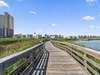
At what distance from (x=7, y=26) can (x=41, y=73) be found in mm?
→ 150582

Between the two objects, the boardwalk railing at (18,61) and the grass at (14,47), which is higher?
the boardwalk railing at (18,61)

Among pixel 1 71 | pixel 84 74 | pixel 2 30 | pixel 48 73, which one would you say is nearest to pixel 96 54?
pixel 84 74

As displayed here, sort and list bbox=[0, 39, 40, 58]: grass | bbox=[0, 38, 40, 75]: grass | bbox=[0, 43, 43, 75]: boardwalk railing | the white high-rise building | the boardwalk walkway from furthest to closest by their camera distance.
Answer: the white high-rise building → bbox=[0, 39, 40, 58]: grass → bbox=[0, 38, 40, 75]: grass → the boardwalk walkway → bbox=[0, 43, 43, 75]: boardwalk railing

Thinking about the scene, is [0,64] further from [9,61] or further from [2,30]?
[2,30]

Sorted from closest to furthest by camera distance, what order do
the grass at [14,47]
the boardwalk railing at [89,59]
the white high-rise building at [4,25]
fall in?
the boardwalk railing at [89,59] < the grass at [14,47] < the white high-rise building at [4,25]

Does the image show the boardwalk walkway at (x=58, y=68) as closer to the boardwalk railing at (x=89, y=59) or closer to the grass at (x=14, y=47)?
the boardwalk railing at (x=89, y=59)

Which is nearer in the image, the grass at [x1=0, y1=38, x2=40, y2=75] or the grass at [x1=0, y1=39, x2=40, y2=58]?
the grass at [x1=0, y1=38, x2=40, y2=75]

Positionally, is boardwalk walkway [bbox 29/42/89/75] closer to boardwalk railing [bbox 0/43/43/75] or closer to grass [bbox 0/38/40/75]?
boardwalk railing [bbox 0/43/43/75]

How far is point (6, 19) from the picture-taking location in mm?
145250

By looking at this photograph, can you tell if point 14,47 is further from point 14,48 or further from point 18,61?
point 18,61

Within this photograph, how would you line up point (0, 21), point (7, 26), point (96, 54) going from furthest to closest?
point (7, 26), point (0, 21), point (96, 54)

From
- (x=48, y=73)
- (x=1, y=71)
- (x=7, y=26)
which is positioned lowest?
(x=48, y=73)

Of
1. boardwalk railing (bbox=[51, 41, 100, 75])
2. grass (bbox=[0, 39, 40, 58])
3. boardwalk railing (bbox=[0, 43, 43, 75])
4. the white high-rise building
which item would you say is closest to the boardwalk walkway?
boardwalk railing (bbox=[51, 41, 100, 75])

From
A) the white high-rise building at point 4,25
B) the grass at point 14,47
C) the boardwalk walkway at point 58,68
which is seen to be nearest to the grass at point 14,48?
the grass at point 14,47
